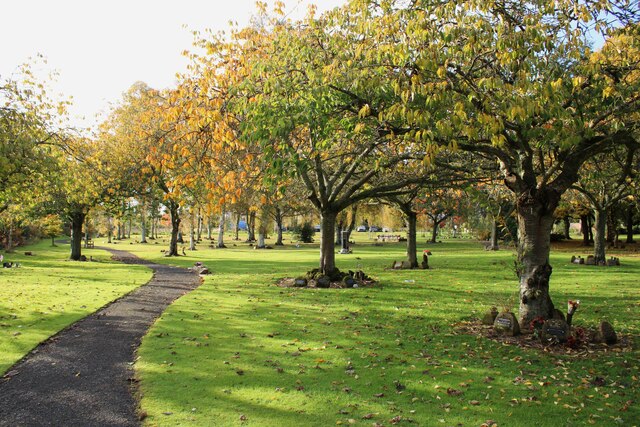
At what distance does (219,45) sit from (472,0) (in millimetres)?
6847

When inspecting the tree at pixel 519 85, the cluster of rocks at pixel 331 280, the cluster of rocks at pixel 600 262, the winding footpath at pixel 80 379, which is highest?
the tree at pixel 519 85

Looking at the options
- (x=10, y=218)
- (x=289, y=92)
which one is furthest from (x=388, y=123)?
(x=10, y=218)

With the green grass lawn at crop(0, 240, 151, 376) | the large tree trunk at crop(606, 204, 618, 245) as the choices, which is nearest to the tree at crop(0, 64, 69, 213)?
the green grass lawn at crop(0, 240, 151, 376)

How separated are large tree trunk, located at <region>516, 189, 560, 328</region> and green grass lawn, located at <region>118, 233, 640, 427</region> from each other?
150 centimetres

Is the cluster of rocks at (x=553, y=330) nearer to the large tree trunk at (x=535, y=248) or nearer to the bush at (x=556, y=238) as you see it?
the large tree trunk at (x=535, y=248)

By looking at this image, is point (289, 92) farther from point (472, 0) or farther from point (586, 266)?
point (586, 266)

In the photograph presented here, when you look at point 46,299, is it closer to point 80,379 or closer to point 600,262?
point 80,379

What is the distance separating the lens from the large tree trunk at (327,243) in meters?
20.8

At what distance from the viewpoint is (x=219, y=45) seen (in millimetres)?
12172

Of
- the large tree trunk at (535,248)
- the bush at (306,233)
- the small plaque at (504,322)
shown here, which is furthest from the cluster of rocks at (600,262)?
the bush at (306,233)

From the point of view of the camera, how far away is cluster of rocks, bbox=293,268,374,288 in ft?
65.2

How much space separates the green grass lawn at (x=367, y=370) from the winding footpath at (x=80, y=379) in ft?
1.30

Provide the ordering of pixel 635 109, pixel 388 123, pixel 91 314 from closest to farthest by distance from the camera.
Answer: pixel 635 109 → pixel 388 123 → pixel 91 314

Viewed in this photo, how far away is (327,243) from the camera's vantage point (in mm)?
20875
